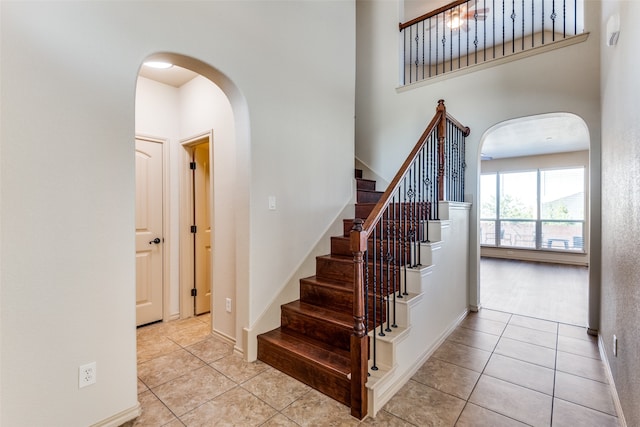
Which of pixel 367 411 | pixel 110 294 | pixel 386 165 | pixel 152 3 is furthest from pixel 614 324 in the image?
pixel 152 3

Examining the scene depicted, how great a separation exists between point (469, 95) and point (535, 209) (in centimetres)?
524

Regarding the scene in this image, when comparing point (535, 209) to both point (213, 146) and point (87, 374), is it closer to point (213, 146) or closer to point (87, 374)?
point (213, 146)

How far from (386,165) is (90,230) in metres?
3.62

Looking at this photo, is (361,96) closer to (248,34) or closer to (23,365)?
(248,34)

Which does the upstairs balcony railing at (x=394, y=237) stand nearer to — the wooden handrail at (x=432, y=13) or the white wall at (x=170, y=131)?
the wooden handrail at (x=432, y=13)

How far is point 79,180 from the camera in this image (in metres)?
1.63

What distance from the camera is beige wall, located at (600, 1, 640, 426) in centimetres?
149

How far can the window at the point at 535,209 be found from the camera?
6.95 metres

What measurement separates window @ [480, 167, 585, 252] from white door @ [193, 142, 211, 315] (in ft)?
19.7

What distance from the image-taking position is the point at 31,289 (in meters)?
1.49

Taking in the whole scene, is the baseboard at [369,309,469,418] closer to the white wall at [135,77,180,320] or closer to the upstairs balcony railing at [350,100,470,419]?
the upstairs balcony railing at [350,100,470,419]

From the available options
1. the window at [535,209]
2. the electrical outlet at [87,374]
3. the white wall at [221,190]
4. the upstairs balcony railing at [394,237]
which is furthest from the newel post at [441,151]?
the window at [535,209]

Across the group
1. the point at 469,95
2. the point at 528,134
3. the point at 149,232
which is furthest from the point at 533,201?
the point at 149,232

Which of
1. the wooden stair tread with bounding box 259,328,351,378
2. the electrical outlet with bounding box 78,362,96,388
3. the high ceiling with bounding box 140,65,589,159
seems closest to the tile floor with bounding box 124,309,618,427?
the wooden stair tread with bounding box 259,328,351,378
